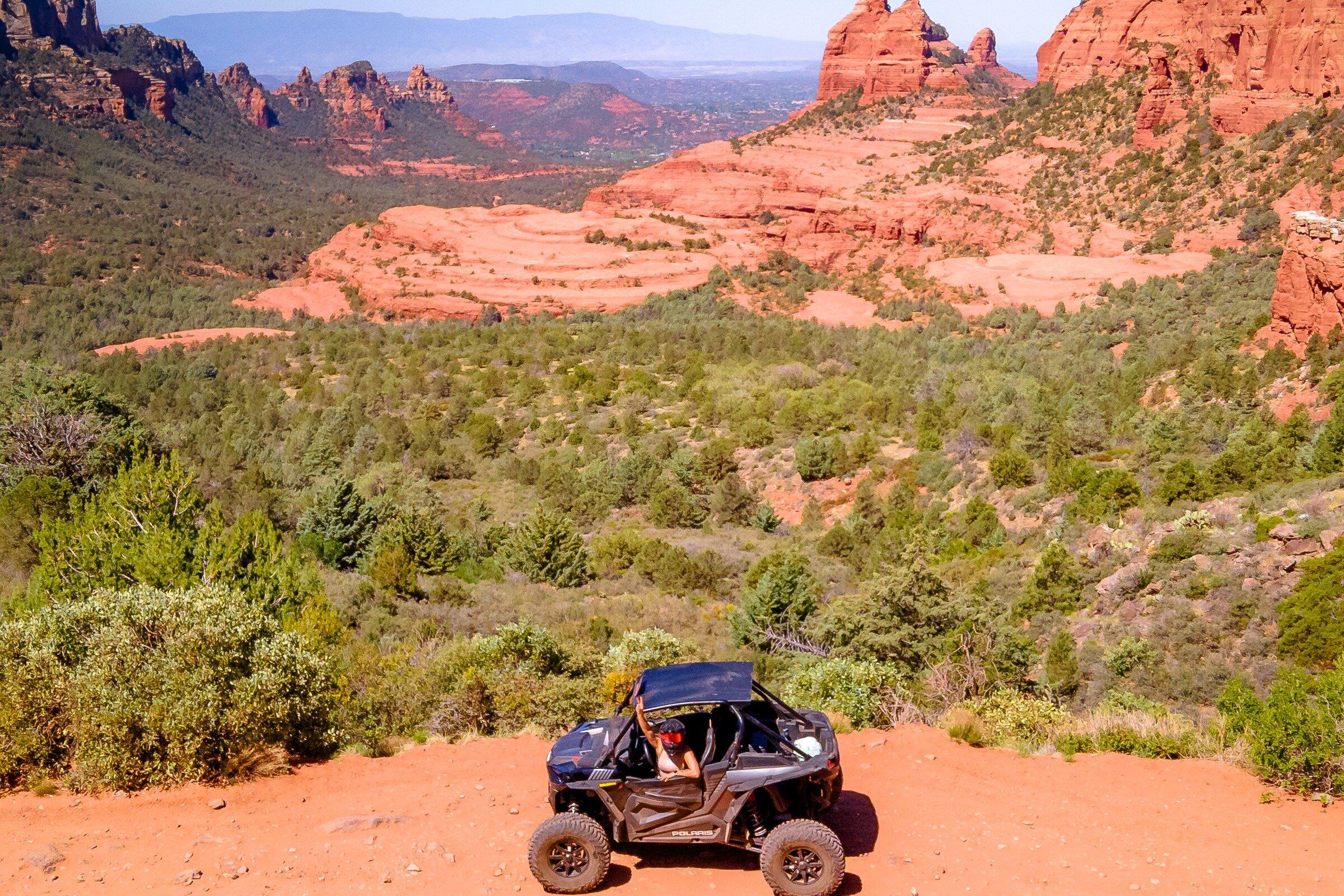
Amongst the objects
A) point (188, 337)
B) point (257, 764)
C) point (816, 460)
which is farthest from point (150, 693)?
point (188, 337)

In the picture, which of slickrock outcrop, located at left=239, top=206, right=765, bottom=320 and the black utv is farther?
slickrock outcrop, located at left=239, top=206, right=765, bottom=320

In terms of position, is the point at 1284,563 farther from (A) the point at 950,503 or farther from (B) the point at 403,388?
(B) the point at 403,388

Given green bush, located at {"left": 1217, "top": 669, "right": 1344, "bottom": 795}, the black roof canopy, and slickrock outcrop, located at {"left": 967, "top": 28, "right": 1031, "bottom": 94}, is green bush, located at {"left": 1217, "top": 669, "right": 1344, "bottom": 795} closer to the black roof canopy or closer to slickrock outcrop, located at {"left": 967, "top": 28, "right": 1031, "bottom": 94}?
the black roof canopy

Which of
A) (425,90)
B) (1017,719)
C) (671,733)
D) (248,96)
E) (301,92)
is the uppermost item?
(425,90)

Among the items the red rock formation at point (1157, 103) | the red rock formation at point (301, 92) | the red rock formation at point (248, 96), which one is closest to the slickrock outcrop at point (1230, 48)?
the red rock formation at point (1157, 103)

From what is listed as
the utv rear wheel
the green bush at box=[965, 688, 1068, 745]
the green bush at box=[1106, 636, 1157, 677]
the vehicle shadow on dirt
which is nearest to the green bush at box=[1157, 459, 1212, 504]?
the green bush at box=[1106, 636, 1157, 677]

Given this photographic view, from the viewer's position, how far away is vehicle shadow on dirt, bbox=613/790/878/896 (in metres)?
6.62

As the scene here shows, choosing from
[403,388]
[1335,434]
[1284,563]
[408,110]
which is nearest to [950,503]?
[1335,434]

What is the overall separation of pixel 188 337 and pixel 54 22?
281ft

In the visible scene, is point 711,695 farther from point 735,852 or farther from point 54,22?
point 54,22

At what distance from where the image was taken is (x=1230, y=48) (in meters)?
49.7

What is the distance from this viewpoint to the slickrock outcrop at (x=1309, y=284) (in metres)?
25.1

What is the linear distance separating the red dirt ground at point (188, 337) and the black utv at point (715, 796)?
1726 inches

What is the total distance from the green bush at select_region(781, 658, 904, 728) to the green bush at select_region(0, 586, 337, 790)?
16.7 ft
